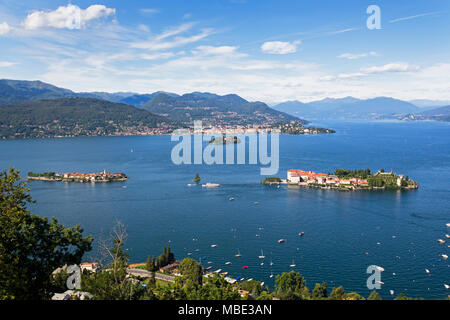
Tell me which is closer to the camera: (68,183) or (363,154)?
(68,183)

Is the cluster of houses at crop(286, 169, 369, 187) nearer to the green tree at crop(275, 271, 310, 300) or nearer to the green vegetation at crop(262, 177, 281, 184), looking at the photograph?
the green vegetation at crop(262, 177, 281, 184)

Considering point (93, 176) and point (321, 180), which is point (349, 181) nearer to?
point (321, 180)

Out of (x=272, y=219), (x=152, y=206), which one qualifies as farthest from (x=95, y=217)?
(x=272, y=219)

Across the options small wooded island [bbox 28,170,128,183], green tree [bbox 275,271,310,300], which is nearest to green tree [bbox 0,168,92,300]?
green tree [bbox 275,271,310,300]

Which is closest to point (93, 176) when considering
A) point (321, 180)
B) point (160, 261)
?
point (321, 180)
